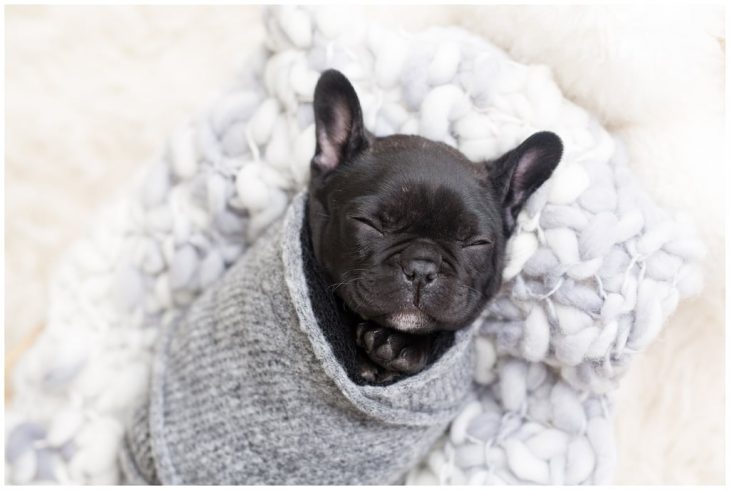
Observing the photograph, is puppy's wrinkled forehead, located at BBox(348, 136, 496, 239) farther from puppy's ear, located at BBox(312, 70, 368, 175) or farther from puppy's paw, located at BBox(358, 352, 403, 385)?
puppy's paw, located at BBox(358, 352, 403, 385)

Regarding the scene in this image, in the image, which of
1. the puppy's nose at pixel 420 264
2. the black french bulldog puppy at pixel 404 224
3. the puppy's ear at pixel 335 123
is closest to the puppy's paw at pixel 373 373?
the black french bulldog puppy at pixel 404 224

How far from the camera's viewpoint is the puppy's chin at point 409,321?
898 millimetres

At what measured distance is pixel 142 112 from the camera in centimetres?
168

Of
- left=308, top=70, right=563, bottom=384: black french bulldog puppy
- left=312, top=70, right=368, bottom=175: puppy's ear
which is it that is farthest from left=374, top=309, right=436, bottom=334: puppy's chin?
left=312, top=70, right=368, bottom=175: puppy's ear

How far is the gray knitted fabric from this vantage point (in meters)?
0.93

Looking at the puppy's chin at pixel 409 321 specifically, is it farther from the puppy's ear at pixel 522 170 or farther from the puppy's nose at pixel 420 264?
the puppy's ear at pixel 522 170

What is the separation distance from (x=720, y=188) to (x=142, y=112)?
122 cm

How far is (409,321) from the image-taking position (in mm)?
905

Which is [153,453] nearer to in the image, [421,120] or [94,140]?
[421,120]

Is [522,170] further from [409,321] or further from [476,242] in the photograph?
[409,321]

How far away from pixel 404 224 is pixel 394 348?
162 millimetres

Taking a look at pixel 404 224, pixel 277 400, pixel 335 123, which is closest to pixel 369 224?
pixel 404 224

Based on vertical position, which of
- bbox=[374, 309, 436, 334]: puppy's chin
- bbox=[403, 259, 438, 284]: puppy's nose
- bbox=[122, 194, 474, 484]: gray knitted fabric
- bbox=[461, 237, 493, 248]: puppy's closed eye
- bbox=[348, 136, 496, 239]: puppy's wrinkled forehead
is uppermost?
bbox=[348, 136, 496, 239]: puppy's wrinkled forehead

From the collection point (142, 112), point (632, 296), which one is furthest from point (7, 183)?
point (632, 296)
